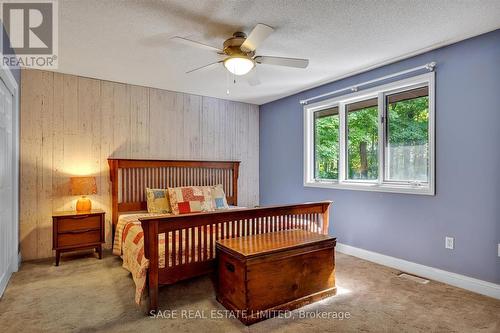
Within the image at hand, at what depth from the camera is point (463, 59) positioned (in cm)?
278

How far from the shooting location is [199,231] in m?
2.49

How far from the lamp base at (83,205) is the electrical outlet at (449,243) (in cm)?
412

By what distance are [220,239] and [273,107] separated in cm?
322

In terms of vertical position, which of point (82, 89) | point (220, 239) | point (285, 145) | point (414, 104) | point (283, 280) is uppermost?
point (82, 89)

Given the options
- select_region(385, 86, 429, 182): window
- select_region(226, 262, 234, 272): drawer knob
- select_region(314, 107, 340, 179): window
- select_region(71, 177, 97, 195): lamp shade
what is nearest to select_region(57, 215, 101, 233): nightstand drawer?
select_region(71, 177, 97, 195): lamp shade

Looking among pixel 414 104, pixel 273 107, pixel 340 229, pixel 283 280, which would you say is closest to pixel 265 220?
pixel 283 280

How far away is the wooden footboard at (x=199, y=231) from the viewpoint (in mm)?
2236

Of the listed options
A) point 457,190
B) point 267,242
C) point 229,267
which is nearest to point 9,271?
point 229,267

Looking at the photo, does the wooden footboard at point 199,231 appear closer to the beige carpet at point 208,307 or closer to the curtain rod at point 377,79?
the beige carpet at point 208,307

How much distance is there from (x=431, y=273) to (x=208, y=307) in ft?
7.57

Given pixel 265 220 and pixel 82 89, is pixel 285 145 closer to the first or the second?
pixel 265 220

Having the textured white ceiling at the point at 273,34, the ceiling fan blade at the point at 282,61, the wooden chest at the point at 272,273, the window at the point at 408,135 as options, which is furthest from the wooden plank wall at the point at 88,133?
the window at the point at 408,135

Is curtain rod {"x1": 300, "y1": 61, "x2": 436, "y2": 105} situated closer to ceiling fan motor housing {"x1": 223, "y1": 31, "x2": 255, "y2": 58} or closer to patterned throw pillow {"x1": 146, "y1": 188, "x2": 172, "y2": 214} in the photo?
ceiling fan motor housing {"x1": 223, "y1": 31, "x2": 255, "y2": 58}

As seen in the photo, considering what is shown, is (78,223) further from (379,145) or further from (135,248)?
(379,145)
